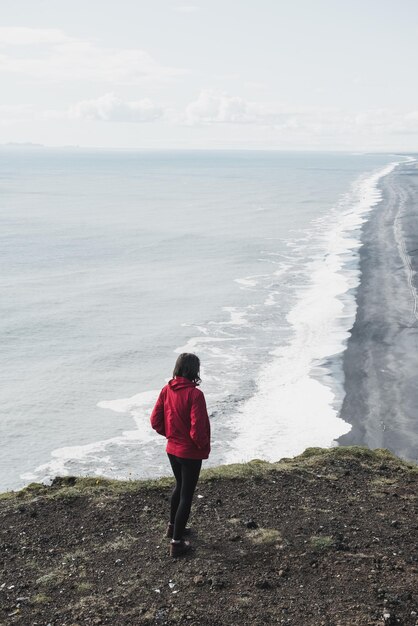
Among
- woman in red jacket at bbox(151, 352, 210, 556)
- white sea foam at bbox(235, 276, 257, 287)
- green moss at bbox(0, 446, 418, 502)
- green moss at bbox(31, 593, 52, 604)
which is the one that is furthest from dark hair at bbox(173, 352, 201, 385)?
white sea foam at bbox(235, 276, 257, 287)

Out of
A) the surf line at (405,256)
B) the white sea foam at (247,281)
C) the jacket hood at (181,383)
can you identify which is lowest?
the white sea foam at (247,281)

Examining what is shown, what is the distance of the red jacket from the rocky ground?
1.46 metres

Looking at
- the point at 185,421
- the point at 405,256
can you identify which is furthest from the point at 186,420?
the point at 405,256

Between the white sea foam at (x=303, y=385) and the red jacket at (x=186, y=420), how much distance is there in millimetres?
13180

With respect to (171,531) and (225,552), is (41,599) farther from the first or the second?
(225,552)

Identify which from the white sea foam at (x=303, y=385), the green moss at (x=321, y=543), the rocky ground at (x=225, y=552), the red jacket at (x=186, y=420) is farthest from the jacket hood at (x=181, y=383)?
the white sea foam at (x=303, y=385)

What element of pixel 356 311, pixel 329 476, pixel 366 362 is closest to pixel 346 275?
pixel 356 311

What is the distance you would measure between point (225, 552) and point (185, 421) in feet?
6.12

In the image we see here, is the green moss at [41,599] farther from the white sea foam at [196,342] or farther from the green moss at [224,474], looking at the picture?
the white sea foam at [196,342]

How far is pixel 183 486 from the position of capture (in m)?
8.19

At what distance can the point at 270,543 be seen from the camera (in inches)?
348

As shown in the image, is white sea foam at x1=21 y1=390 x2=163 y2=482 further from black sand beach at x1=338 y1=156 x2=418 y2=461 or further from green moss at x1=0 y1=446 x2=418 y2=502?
green moss at x1=0 y1=446 x2=418 y2=502

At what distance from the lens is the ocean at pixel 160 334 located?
79.3 feet

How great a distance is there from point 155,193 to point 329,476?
5374 inches
